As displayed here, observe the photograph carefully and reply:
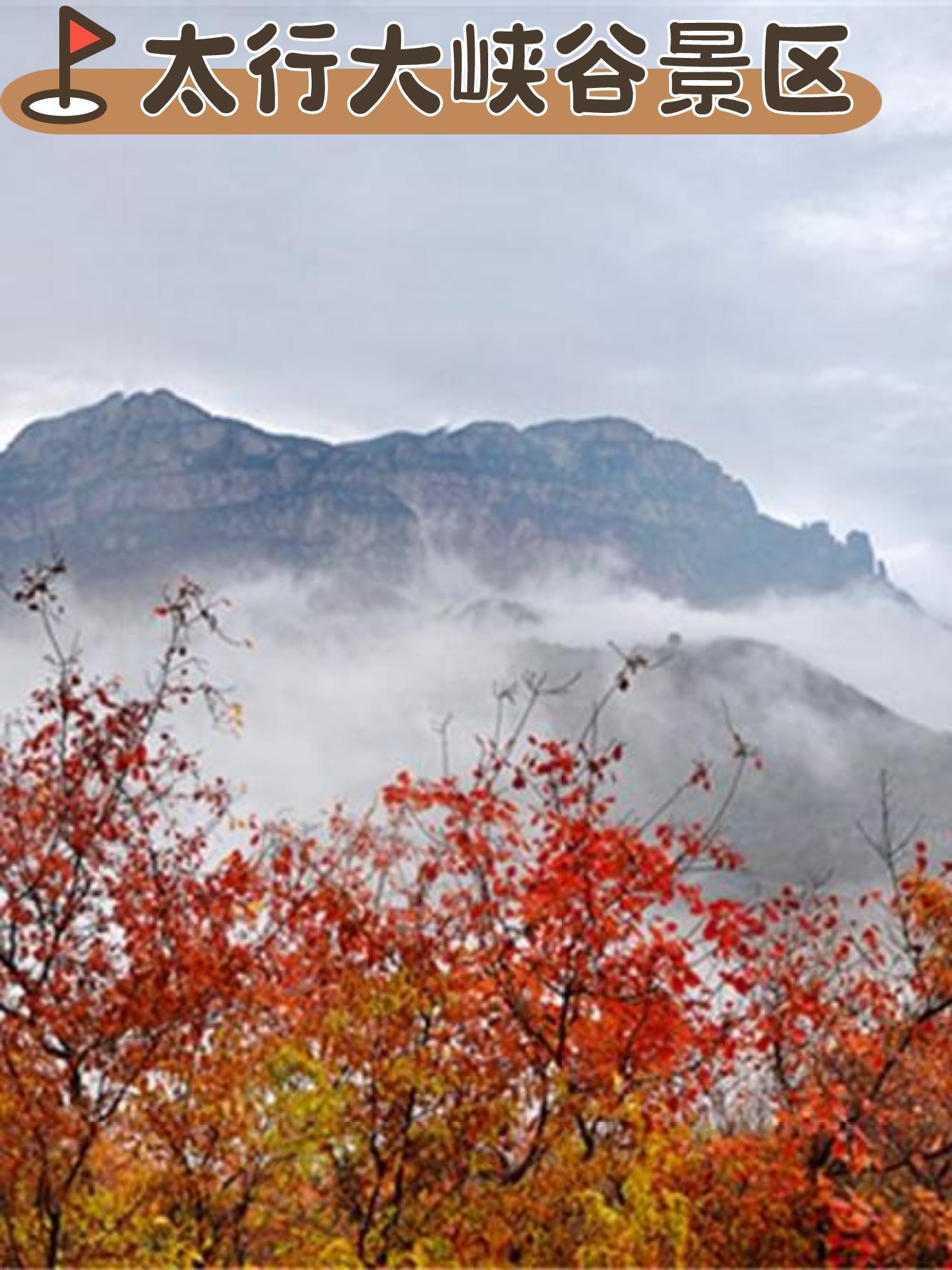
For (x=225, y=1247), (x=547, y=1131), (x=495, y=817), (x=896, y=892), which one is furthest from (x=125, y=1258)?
(x=896, y=892)

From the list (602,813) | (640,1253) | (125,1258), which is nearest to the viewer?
(640,1253)

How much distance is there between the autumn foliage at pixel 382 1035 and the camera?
46.8ft

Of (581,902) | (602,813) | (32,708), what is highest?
(32,708)

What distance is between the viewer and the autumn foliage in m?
14.2

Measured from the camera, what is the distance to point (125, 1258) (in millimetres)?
14086

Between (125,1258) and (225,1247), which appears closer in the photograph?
(125,1258)

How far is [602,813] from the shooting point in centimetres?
1936

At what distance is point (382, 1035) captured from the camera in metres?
14.4

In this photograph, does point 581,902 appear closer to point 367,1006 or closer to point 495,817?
point 495,817

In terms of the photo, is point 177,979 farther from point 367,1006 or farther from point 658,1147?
point 658,1147

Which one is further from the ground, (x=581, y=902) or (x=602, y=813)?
(x=602, y=813)

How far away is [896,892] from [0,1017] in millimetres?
14877

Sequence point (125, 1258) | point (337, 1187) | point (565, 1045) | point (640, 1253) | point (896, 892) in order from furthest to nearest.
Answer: point (896, 892), point (565, 1045), point (337, 1187), point (125, 1258), point (640, 1253)

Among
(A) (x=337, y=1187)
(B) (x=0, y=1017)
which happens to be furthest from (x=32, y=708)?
(A) (x=337, y=1187)
